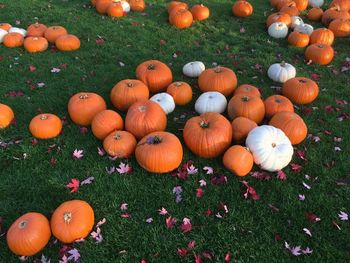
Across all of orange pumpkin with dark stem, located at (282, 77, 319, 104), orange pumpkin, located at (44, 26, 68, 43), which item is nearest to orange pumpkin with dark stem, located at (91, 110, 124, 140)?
orange pumpkin with dark stem, located at (282, 77, 319, 104)

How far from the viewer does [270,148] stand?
14.4ft

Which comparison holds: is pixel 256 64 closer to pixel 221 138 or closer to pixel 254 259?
pixel 221 138

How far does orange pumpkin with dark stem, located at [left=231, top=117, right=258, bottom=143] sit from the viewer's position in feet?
15.4

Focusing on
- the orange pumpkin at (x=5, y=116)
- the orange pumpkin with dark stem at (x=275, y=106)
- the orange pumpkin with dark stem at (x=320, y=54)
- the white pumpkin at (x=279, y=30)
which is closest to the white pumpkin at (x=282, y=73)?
the orange pumpkin with dark stem at (x=320, y=54)

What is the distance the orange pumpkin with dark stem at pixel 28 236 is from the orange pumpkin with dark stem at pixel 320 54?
593cm

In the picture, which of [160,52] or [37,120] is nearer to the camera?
[37,120]

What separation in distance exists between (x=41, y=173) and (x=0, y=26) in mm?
4772

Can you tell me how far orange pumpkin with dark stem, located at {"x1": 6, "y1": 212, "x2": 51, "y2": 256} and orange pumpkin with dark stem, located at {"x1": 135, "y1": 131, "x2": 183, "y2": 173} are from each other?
1.39 m

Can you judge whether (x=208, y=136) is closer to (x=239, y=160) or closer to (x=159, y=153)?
(x=239, y=160)

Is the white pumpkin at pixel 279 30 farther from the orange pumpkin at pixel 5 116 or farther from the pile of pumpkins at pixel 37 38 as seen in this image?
the orange pumpkin at pixel 5 116

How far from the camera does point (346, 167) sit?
4605mm

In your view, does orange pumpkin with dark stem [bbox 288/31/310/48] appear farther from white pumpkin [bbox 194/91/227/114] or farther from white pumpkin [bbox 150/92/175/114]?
white pumpkin [bbox 150/92/175/114]

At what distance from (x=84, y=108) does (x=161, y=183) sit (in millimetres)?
1732

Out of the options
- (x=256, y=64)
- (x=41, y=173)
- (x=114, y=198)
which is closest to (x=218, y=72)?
(x=256, y=64)
